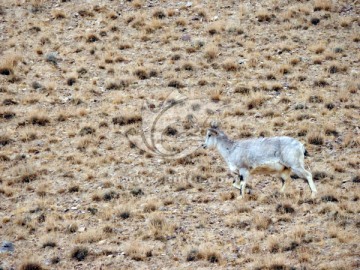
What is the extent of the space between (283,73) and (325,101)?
292 cm

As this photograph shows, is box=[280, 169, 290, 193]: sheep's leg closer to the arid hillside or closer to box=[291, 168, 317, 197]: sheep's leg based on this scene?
the arid hillside

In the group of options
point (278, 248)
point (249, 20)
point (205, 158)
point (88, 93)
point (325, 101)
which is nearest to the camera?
point (278, 248)

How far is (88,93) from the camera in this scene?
77.7 ft

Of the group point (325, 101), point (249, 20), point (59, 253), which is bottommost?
point (59, 253)

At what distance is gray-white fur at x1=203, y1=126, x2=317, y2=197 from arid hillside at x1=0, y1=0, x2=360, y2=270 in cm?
69

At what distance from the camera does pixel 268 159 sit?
1524 centimetres

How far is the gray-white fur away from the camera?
591 inches

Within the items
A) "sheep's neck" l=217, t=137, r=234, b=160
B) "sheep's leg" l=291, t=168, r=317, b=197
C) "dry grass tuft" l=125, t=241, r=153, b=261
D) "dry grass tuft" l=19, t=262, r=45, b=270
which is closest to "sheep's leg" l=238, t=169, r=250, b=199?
"sheep's neck" l=217, t=137, r=234, b=160

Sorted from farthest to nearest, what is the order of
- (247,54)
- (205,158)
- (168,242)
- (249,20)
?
(249,20) → (247,54) → (205,158) → (168,242)

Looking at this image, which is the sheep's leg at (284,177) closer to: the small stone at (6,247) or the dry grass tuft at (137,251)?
the dry grass tuft at (137,251)

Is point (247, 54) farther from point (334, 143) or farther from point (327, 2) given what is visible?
point (334, 143)

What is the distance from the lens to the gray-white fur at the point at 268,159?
15.0 metres

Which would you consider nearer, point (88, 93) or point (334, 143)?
point (334, 143)

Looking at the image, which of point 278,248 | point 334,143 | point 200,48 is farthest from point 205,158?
point 200,48
